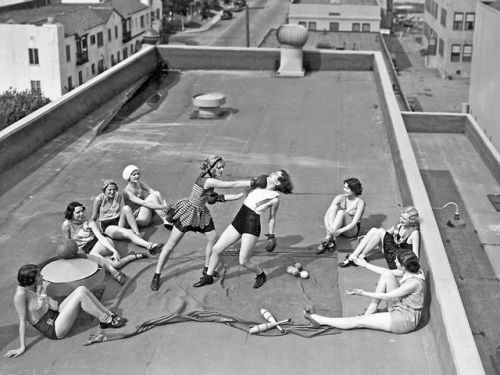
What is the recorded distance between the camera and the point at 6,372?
841cm

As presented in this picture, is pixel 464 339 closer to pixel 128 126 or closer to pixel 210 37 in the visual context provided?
pixel 128 126

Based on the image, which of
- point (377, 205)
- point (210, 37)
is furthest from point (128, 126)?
point (210, 37)

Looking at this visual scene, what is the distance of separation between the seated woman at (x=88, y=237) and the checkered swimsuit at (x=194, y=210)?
1.19 m

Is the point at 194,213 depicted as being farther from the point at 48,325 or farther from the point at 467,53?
the point at 467,53

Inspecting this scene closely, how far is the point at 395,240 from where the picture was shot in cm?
1031

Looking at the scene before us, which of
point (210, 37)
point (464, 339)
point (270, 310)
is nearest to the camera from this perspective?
point (464, 339)

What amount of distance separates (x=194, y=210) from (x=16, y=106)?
3494 centimetres

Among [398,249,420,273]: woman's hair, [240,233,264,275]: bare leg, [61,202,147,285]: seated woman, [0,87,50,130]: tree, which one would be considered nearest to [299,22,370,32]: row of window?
[0,87,50,130]: tree

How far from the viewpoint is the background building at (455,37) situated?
64.0 meters

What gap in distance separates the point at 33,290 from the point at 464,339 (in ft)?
14.4

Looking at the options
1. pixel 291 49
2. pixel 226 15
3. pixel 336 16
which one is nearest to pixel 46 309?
pixel 291 49

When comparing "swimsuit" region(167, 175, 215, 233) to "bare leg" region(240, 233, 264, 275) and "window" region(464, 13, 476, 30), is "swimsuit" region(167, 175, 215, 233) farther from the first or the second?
"window" region(464, 13, 476, 30)

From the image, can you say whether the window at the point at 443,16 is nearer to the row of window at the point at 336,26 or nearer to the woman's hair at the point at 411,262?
the row of window at the point at 336,26

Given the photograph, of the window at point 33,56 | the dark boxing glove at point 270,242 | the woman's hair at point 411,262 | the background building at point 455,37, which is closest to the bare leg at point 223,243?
the dark boxing glove at point 270,242
